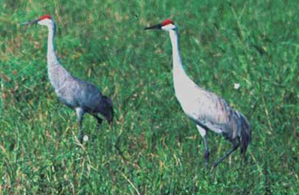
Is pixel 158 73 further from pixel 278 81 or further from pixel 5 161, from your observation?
pixel 5 161

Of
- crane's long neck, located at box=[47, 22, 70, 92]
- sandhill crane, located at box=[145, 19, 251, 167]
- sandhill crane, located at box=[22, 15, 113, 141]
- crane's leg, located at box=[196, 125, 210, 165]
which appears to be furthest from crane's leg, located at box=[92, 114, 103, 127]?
crane's leg, located at box=[196, 125, 210, 165]

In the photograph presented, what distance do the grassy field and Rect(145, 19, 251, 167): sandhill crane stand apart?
140mm

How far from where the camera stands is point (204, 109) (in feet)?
25.5

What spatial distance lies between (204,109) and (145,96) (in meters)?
0.80

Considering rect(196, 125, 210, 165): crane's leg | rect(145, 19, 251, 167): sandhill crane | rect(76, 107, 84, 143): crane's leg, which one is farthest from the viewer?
rect(145, 19, 251, 167): sandhill crane

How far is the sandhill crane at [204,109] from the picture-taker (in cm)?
770

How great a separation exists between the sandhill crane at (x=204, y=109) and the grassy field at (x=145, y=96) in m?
0.14

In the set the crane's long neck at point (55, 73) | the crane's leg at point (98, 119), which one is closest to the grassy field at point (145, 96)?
the crane's leg at point (98, 119)

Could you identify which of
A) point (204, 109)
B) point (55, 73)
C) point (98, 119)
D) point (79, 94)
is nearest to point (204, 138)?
point (204, 109)

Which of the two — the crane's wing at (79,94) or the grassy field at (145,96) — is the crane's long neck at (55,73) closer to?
the crane's wing at (79,94)

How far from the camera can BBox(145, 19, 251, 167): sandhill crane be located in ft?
25.3

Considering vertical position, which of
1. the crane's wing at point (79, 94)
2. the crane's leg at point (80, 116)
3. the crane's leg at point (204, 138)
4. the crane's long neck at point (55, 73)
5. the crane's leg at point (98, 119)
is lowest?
the crane's leg at point (204, 138)

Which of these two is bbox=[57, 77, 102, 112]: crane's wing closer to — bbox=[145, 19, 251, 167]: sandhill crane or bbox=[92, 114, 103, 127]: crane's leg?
bbox=[92, 114, 103, 127]: crane's leg

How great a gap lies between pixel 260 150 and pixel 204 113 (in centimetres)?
61
